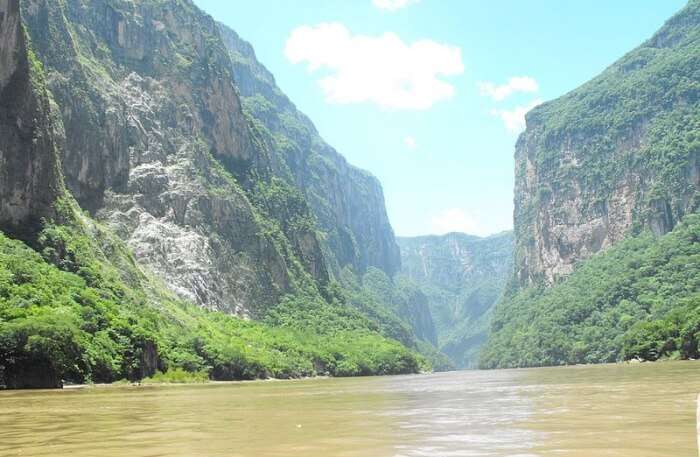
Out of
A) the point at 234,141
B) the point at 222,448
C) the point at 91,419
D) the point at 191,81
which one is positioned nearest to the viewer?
the point at 222,448

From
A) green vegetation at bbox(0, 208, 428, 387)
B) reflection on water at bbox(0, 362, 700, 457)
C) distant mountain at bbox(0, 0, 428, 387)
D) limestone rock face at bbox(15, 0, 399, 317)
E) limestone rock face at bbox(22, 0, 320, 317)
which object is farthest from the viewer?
limestone rock face at bbox(22, 0, 320, 317)

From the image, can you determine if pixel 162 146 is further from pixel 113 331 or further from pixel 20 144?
pixel 113 331

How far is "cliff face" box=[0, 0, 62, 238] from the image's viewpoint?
92.9 m

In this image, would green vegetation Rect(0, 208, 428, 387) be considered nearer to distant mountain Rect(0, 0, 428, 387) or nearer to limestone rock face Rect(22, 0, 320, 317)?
distant mountain Rect(0, 0, 428, 387)

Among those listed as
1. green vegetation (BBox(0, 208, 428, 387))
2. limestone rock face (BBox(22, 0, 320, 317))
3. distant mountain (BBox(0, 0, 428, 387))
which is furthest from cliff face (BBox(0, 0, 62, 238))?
limestone rock face (BBox(22, 0, 320, 317))

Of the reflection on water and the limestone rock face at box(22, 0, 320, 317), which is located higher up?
the limestone rock face at box(22, 0, 320, 317)

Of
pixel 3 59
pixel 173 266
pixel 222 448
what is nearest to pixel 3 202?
pixel 3 59

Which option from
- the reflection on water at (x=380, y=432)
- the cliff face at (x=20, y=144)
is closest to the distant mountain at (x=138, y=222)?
the cliff face at (x=20, y=144)

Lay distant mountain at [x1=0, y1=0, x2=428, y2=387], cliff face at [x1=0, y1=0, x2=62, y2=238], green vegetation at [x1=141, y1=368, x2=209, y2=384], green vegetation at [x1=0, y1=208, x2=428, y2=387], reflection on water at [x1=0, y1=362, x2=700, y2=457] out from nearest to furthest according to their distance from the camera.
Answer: reflection on water at [x1=0, y1=362, x2=700, y2=457] → green vegetation at [x1=0, y1=208, x2=428, y2=387] → distant mountain at [x1=0, y1=0, x2=428, y2=387] → green vegetation at [x1=141, y1=368, x2=209, y2=384] → cliff face at [x1=0, y1=0, x2=62, y2=238]

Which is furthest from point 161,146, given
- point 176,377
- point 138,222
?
point 176,377

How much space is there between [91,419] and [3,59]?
8820 centimetres

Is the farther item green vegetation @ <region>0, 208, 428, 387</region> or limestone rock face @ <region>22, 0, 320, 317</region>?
limestone rock face @ <region>22, 0, 320, 317</region>

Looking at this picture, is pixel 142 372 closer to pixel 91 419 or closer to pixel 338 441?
pixel 91 419

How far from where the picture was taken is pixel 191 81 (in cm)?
17762
